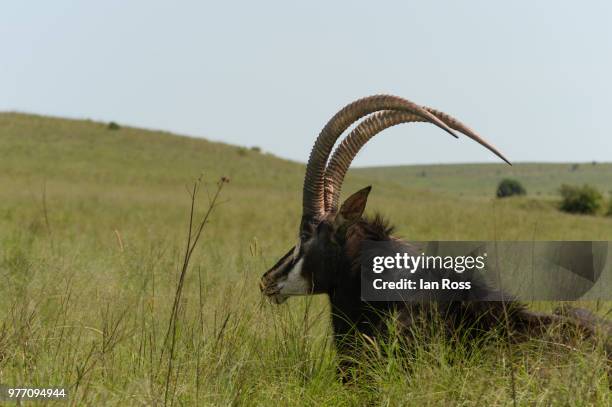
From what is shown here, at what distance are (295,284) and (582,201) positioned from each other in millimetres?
38437

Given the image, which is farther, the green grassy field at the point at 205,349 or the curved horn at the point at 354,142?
the curved horn at the point at 354,142

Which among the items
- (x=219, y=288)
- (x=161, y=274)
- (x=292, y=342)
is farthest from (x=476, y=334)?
(x=161, y=274)

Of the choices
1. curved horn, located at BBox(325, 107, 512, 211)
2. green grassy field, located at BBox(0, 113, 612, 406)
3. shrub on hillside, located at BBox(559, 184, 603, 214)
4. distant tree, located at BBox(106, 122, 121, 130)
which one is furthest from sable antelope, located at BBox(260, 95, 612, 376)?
distant tree, located at BBox(106, 122, 121, 130)

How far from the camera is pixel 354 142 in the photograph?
4.84 metres

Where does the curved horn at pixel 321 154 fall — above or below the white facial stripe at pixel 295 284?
above

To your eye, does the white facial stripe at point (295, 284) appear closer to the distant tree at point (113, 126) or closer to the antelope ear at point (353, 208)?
the antelope ear at point (353, 208)

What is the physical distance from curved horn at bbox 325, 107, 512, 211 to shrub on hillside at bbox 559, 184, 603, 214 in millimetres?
36893

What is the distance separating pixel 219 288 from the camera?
7.33m

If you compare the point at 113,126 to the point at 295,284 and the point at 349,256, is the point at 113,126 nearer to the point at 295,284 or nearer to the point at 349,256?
the point at 295,284

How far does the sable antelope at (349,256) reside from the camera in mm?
4438

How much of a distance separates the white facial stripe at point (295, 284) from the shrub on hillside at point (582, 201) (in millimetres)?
37167

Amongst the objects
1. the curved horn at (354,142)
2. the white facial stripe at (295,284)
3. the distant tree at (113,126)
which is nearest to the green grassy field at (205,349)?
the white facial stripe at (295,284)

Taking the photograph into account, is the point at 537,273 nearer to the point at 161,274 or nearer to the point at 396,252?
the point at 396,252

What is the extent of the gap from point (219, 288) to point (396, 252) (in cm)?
313
